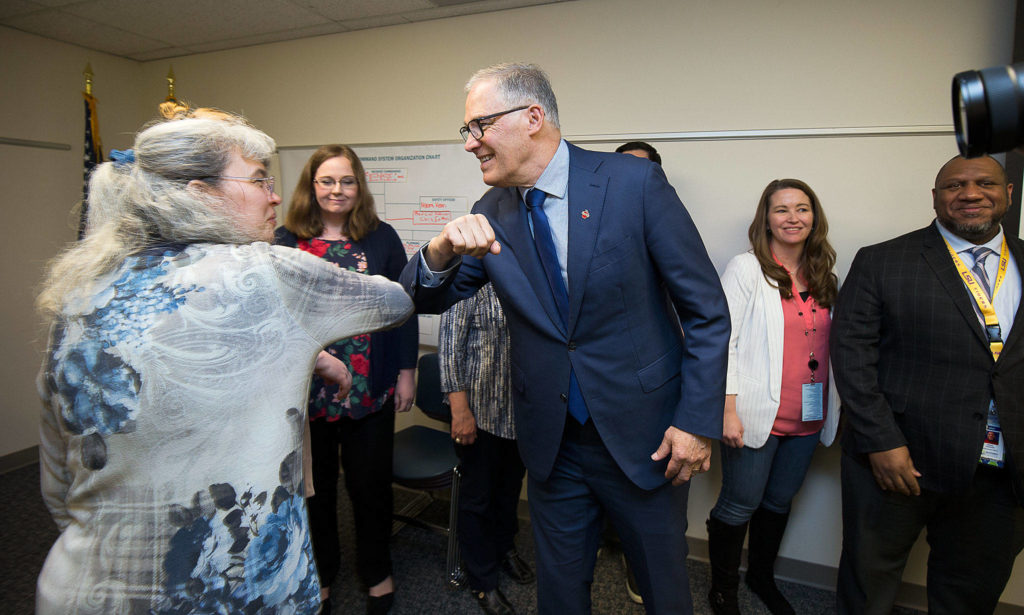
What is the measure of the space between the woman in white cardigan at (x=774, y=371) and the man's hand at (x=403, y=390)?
4.13 feet

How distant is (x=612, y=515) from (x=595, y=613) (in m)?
0.99

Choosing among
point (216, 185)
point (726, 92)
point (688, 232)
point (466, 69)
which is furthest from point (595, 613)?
point (466, 69)

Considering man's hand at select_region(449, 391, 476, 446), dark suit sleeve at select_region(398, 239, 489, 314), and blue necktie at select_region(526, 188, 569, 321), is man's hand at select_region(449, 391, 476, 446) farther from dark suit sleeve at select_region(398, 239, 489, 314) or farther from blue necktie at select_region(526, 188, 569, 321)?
blue necktie at select_region(526, 188, 569, 321)

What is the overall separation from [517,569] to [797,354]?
148 cm

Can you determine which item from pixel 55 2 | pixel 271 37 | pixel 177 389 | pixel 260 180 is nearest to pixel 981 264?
pixel 260 180

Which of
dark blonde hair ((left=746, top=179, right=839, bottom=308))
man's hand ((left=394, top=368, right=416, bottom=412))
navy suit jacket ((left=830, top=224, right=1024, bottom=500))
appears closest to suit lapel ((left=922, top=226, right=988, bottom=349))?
navy suit jacket ((left=830, top=224, right=1024, bottom=500))

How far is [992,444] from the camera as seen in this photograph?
1652 millimetres

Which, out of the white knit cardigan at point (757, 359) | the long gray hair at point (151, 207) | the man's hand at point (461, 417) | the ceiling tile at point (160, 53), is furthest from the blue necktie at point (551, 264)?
the ceiling tile at point (160, 53)

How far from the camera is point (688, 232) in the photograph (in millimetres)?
1293

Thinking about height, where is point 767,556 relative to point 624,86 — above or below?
below

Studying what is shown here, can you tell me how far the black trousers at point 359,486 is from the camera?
6.96 ft

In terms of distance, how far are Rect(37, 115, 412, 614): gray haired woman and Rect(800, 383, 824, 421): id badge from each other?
180 centimetres

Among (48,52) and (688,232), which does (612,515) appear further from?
(48,52)

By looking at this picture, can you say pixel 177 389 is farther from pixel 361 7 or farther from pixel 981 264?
pixel 361 7
